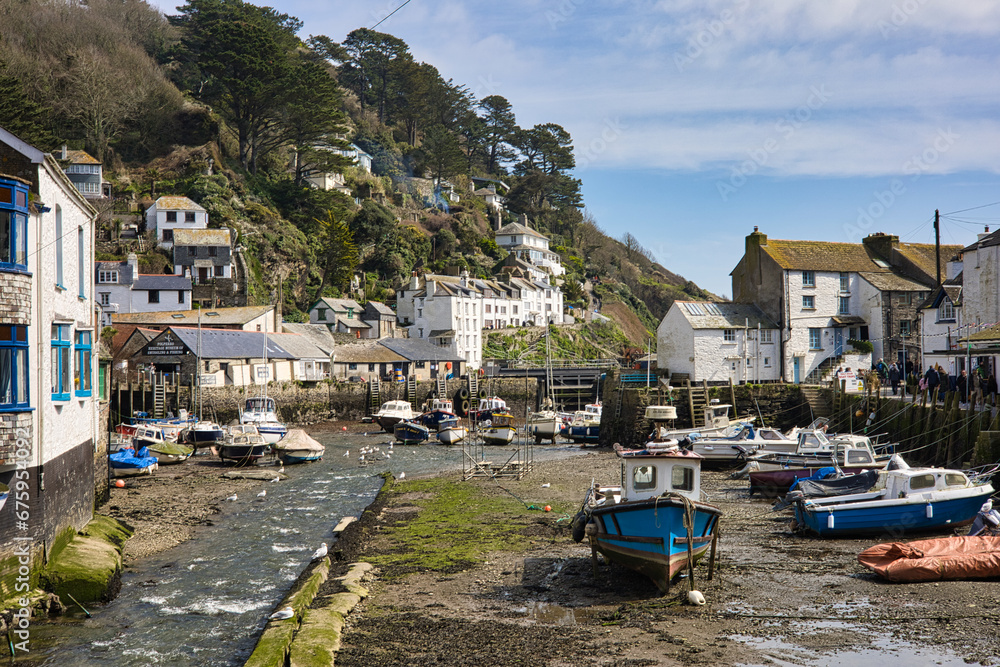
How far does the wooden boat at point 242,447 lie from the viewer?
37906 mm

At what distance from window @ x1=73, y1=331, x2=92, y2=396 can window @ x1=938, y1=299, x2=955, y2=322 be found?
36.9 metres

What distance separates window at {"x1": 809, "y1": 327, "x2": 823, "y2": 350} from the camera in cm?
4947

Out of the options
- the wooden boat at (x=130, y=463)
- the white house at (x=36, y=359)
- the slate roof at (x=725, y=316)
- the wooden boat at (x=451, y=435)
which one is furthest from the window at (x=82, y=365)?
the slate roof at (x=725, y=316)

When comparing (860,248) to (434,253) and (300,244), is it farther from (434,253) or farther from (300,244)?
(434,253)

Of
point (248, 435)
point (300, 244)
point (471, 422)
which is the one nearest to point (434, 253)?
point (300, 244)

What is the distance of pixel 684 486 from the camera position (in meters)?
16.7

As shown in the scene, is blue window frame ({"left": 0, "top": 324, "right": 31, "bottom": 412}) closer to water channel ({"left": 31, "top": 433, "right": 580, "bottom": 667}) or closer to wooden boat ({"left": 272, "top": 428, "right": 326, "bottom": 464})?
water channel ({"left": 31, "top": 433, "right": 580, "bottom": 667})

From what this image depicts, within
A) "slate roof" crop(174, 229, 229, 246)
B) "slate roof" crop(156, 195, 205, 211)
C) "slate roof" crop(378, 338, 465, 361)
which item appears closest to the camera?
"slate roof" crop(174, 229, 229, 246)

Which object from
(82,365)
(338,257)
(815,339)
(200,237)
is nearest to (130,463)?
(82,365)

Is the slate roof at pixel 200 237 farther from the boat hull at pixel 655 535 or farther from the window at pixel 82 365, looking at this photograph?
the boat hull at pixel 655 535

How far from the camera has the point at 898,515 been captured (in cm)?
1956

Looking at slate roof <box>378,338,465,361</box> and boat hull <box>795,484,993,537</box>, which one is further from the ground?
slate roof <box>378,338,465,361</box>

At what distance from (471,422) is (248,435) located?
22967mm

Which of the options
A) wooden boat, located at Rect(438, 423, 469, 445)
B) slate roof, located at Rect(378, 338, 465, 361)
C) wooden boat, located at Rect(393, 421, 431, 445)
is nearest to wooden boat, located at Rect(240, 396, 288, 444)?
wooden boat, located at Rect(393, 421, 431, 445)
